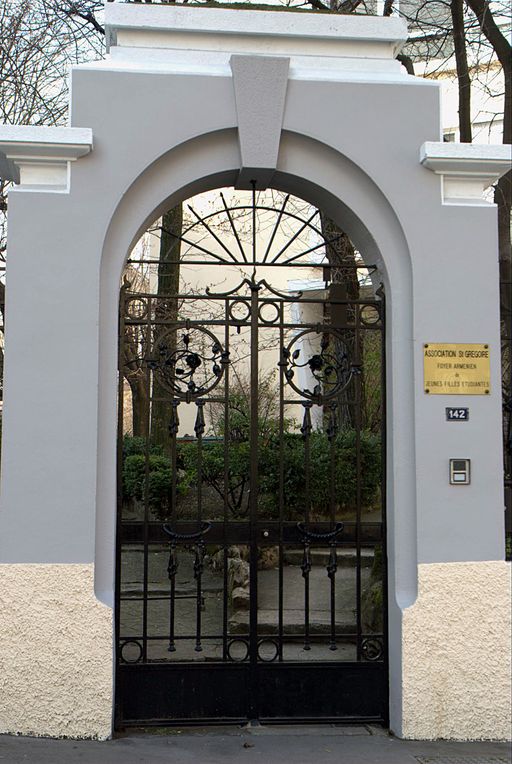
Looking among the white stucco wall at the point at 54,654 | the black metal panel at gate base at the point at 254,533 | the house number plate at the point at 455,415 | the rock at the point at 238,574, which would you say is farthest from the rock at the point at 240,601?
the house number plate at the point at 455,415

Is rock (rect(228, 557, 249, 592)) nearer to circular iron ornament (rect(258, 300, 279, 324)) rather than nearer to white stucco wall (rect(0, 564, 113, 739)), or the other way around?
circular iron ornament (rect(258, 300, 279, 324))

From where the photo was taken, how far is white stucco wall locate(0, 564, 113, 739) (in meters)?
5.36

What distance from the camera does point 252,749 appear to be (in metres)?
5.36

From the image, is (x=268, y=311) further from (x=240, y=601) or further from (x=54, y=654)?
(x=54, y=654)

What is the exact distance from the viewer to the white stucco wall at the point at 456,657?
18.3 feet

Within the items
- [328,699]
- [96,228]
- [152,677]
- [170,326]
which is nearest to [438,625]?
[328,699]

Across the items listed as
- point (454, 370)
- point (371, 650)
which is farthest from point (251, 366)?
point (371, 650)

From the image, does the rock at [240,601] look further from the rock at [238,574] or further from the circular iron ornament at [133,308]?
the circular iron ornament at [133,308]

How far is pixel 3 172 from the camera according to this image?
623 cm

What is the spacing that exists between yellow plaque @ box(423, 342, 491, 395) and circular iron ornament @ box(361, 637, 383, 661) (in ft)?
5.89

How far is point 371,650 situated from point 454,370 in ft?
6.72

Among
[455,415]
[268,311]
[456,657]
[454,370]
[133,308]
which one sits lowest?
[456,657]

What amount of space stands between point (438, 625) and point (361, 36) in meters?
4.12

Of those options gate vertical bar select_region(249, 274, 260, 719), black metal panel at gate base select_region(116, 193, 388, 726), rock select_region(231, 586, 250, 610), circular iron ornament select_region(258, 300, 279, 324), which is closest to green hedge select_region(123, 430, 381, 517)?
black metal panel at gate base select_region(116, 193, 388, 726)
